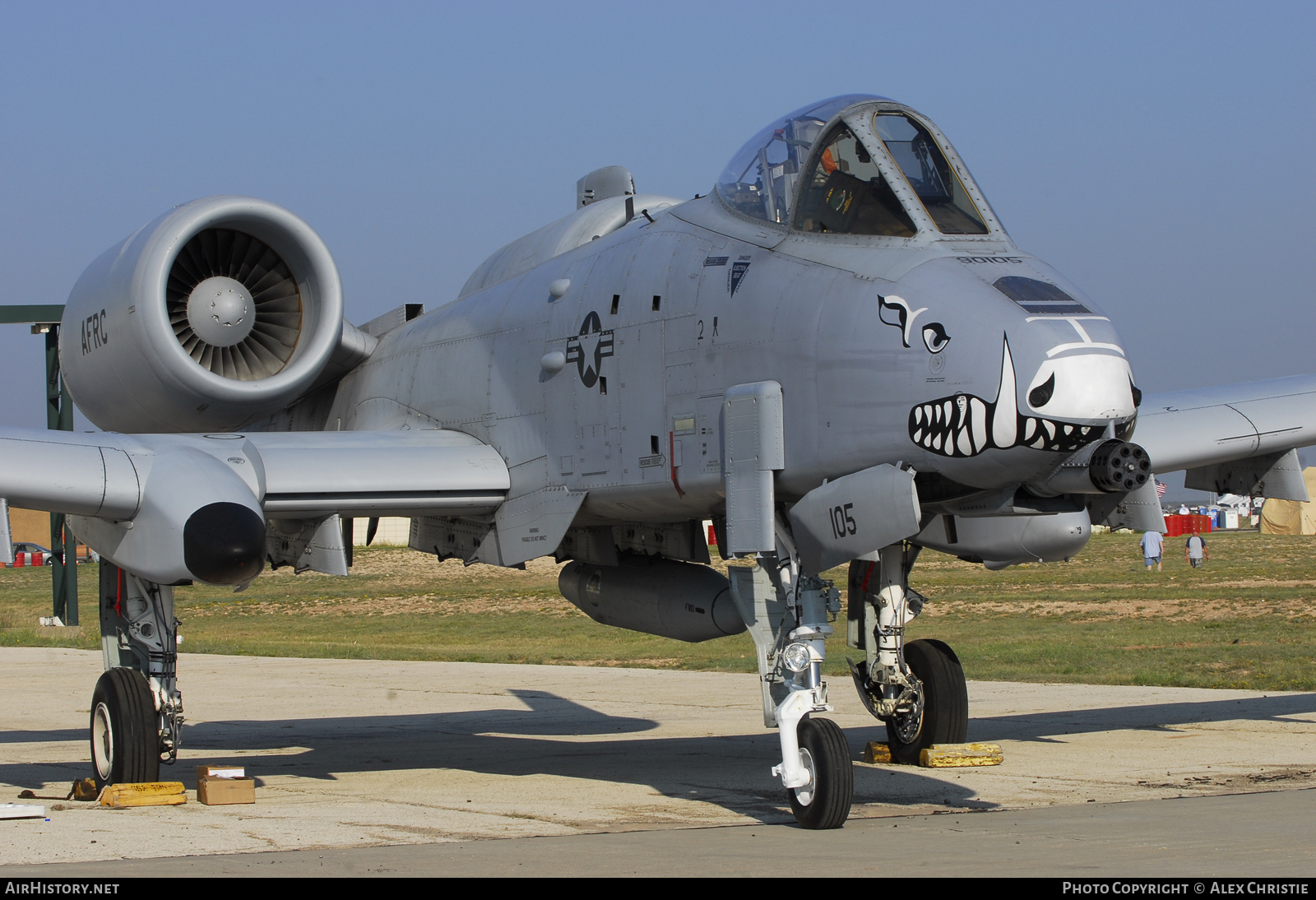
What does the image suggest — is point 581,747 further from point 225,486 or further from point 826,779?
point 826,779

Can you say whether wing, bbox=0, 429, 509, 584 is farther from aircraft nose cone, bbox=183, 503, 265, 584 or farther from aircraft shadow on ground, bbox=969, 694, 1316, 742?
aircraft shadow on ground, bbox=969, 694, 1316, 742

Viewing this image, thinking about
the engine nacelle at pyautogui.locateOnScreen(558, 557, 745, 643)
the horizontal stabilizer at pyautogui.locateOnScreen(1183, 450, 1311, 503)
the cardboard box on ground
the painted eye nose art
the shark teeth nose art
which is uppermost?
the painted eye nose art

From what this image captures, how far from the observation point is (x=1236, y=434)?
11430mm

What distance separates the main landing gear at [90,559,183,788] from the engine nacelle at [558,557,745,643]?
3382mm

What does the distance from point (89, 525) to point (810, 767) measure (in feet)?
17.6

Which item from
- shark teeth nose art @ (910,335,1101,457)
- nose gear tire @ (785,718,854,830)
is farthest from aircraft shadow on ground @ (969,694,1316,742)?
shark teeth nose art @ (910,335,1101,457)

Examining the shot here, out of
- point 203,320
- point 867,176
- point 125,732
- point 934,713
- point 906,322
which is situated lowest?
point 934,713

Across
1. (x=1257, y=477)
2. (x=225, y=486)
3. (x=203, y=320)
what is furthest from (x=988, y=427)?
(x=203, y=320)

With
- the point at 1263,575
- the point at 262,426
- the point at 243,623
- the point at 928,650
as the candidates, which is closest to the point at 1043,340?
the point at 928,650

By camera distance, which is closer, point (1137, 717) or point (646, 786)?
point (646, 786)

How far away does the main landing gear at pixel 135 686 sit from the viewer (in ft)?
34.4

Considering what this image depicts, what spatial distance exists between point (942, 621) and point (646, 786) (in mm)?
23419

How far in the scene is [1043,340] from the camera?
763cm

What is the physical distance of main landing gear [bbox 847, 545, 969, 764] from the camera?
1140 centimetres
